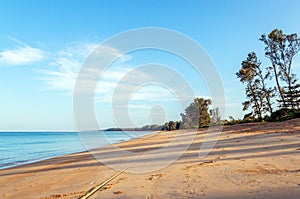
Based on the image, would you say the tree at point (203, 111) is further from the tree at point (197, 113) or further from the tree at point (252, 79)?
the tree at point (252, 79)

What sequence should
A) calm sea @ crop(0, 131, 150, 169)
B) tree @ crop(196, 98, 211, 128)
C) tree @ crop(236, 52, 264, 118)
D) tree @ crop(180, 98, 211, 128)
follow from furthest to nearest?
Answer: 1. tree @ crop(180, 98, 211, 128)
2. tree @ crop(196, 98, 211, 128)
3. tree @ crop(236, 52, 264, 118)
4. calm sea @ crop(0, 131, 150, 169)

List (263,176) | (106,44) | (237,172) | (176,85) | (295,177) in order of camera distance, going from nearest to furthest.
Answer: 1. (295,177)
2. (263,176)
3. (237,172)
4. (106,44)
5. (176,85)

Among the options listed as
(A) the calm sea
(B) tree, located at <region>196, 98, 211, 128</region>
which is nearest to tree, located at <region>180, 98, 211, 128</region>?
(B) tree, located at <region>196, 98, 211, 128</region>

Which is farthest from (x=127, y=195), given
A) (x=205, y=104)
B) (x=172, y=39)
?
(x=205, y=104)

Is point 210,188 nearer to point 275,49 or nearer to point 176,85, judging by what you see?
point 176,85

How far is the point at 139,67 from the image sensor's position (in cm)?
1484

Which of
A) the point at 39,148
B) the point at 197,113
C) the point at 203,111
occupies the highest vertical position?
the point at 203,111

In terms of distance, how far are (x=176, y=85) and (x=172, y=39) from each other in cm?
439

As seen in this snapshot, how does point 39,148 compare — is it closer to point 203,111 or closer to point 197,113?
point 197,113

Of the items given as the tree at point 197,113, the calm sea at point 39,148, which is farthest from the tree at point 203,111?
the calm sea at point 39,148

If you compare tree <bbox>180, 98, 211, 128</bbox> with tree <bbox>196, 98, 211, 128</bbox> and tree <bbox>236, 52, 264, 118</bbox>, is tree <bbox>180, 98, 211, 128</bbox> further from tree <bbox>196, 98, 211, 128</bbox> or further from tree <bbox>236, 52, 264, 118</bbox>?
tree <bbox>236, 52, 264, 118</bbox>

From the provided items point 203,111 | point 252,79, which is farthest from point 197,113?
point 252,79

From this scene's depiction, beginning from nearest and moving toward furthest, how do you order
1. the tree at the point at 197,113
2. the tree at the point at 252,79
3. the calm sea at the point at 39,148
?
Answer: the calm sea at the point at 39,148, the tree at the point at 252,79, the tree at the point at 197,113

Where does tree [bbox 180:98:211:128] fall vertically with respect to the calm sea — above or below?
above
